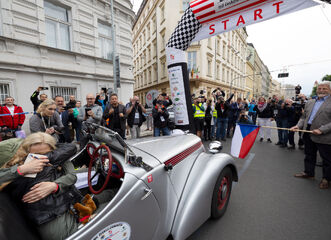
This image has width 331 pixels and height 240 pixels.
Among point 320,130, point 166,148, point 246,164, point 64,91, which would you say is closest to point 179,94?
point 166,148

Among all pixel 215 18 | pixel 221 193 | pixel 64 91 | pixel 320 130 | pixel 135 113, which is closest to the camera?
pixel 221 193

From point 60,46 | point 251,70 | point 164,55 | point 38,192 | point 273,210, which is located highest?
point 251,70

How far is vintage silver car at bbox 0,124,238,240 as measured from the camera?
1229mm

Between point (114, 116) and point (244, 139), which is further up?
point (114, 116)

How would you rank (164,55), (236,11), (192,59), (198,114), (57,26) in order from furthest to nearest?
1. (164,55)
2. (192,59)
3. (57,26)
4. (198,114)
5. (236,11)

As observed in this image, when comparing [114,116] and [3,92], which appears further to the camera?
[3,92]

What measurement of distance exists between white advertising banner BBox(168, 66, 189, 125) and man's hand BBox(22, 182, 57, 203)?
3.10 meters

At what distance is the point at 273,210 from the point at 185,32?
150 inches

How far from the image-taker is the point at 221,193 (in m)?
2.19

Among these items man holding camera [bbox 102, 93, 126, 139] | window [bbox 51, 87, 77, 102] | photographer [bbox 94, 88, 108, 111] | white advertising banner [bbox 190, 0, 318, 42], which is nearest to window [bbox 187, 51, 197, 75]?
window [bbox 51, 87, 77, 102]

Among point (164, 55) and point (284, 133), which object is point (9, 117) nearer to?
point (284, 133)

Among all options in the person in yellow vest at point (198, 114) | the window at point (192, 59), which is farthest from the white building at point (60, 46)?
the window at point (192, 59)

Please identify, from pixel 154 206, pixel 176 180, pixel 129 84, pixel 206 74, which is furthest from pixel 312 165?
pixel 206 74

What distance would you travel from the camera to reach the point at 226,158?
2234 mm
